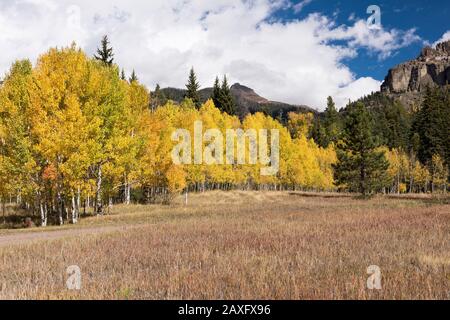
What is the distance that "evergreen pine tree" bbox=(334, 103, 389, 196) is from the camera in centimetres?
4712

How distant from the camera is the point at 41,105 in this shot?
24641mm

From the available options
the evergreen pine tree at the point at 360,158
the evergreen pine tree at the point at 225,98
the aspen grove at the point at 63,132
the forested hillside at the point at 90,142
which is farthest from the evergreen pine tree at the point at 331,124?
the aspen grove at the point at 63,132

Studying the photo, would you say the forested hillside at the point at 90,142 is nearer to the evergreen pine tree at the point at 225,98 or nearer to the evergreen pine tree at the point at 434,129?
the evergreen pine tree at the point at 225,98

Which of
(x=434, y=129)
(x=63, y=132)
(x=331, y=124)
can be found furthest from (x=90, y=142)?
(x=331, y=124)

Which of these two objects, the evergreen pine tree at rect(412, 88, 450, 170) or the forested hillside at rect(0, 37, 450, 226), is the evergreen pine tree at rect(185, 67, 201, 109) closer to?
the forested hillside at rect(0, 37, 450, 226)

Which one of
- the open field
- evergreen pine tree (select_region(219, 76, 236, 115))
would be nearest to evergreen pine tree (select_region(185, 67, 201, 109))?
evergreen pine tree (select_region(219, 76, 236, 115))

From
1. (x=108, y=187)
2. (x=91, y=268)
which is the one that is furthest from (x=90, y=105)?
(x=91, y=268)

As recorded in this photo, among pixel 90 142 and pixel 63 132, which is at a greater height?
pixel 63 132

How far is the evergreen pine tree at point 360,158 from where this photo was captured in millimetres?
47125

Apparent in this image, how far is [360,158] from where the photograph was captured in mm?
47531

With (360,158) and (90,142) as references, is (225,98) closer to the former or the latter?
(360,158)
